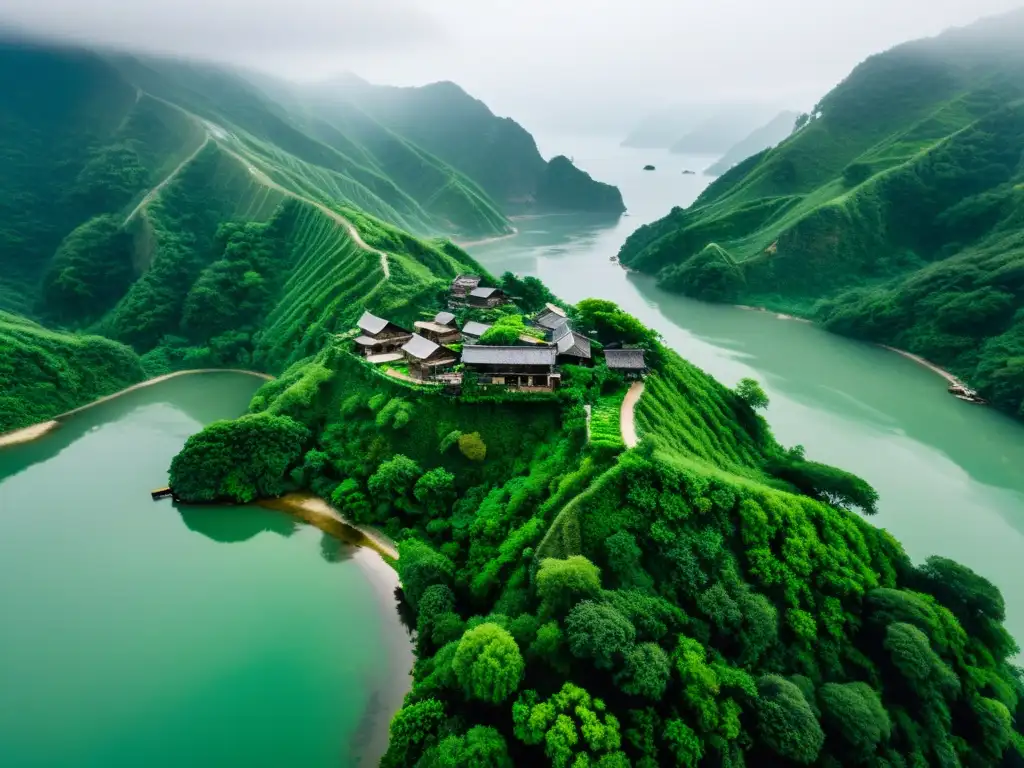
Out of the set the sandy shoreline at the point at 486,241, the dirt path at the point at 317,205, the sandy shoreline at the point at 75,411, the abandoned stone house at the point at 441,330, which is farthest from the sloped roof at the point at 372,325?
the sandy shoreline at the point at 486,241

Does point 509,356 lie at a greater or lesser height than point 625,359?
lesser

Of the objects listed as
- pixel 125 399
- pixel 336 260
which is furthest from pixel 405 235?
pixel 125 399

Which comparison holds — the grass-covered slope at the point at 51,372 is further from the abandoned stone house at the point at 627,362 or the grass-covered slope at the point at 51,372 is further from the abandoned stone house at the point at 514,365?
the abandoned stone house at the point at 627,362

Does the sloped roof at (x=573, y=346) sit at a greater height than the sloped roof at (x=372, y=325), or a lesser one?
greater

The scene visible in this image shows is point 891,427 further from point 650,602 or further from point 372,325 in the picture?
point 372,325

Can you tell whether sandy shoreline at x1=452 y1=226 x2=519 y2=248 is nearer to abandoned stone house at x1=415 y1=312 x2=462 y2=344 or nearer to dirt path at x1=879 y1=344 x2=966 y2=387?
abandoned stone house at x1=415 y1=312 x2=462 y2=344

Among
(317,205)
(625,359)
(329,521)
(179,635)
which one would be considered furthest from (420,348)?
(317,205)
